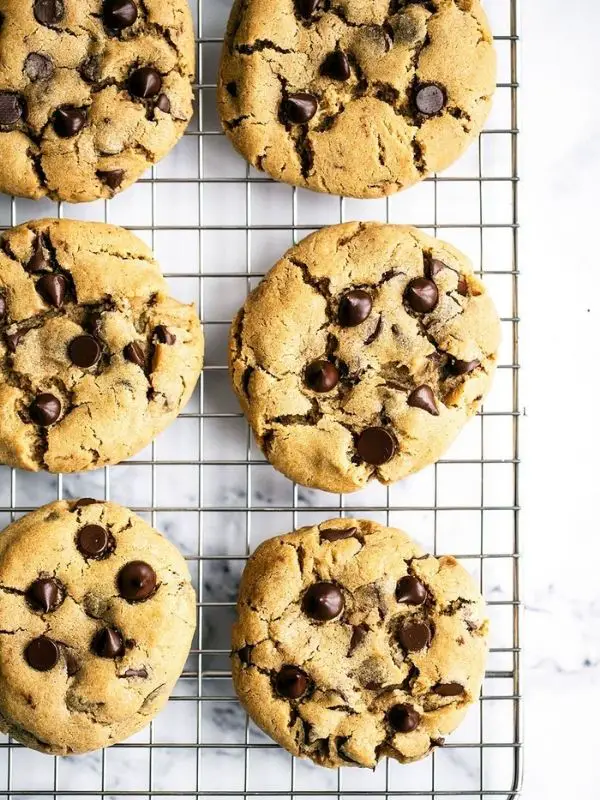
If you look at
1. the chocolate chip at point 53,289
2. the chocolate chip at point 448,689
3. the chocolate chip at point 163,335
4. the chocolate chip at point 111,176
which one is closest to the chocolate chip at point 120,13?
the chocolate chip at point 111,176

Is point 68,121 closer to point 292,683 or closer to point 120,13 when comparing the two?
point 120,13

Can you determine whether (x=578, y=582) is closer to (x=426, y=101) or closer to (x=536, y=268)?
(x=536, y=268)

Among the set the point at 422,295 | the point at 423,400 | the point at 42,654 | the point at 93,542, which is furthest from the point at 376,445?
the point at 42,654

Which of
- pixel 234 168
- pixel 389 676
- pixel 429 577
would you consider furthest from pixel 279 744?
pixel 234 168

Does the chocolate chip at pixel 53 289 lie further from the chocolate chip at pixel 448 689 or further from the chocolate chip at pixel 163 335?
the chocolate chip at pixel 448 689

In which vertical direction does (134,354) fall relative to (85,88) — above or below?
below

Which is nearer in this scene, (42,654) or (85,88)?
(42,654)
